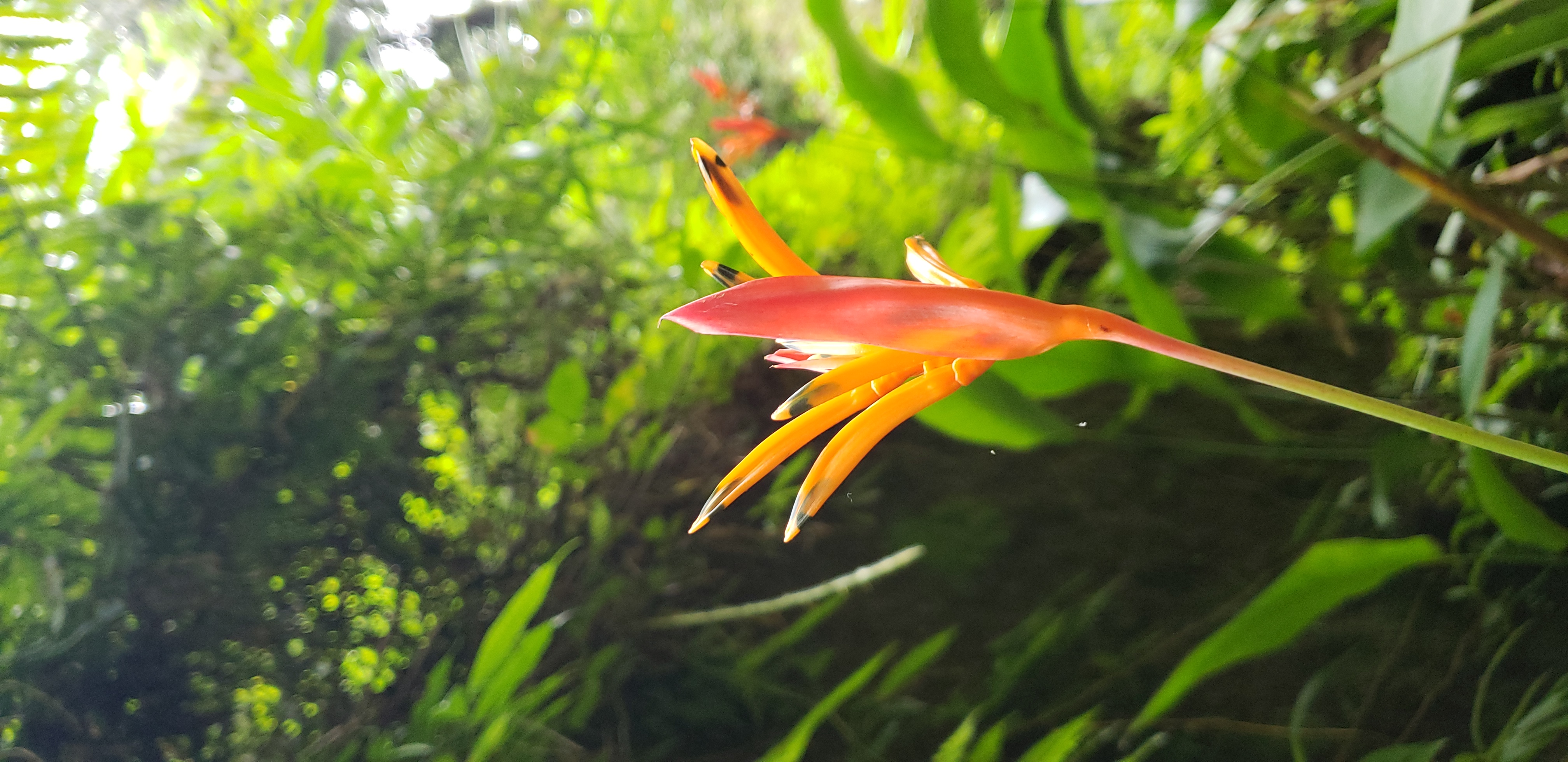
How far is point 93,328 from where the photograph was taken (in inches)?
18.8

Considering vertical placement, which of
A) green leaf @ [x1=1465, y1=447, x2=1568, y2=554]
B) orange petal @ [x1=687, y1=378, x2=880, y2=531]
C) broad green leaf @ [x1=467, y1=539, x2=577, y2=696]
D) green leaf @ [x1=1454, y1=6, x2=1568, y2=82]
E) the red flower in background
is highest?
the red flower in background

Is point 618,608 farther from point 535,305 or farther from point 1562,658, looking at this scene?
point 1562,658

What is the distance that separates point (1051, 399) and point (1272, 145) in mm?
279

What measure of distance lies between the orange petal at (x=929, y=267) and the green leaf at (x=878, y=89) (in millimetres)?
293

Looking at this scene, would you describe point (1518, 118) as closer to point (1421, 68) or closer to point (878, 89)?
point (1421, 68)

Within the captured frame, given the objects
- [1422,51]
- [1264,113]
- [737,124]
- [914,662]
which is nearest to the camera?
[1422,51]

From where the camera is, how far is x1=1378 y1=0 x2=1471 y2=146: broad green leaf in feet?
0.89

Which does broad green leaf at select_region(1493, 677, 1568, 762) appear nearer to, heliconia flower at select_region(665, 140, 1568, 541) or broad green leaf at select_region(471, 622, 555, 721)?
heliconia flower at select_region(665, 140, 1568, 541)

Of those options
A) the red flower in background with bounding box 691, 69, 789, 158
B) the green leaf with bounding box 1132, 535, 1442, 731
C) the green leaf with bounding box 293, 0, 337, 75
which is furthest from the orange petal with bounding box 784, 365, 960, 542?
the red flower in background with bounding box 691, 69, 789, 158

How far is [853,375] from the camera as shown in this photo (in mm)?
175

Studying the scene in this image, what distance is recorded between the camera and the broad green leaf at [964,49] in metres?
0.41

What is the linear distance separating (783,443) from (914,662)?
424 mm

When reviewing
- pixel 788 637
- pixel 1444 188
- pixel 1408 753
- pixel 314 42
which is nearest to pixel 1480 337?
pixel 1444 188

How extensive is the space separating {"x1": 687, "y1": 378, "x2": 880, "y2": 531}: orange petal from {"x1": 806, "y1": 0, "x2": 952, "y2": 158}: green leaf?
33cm
